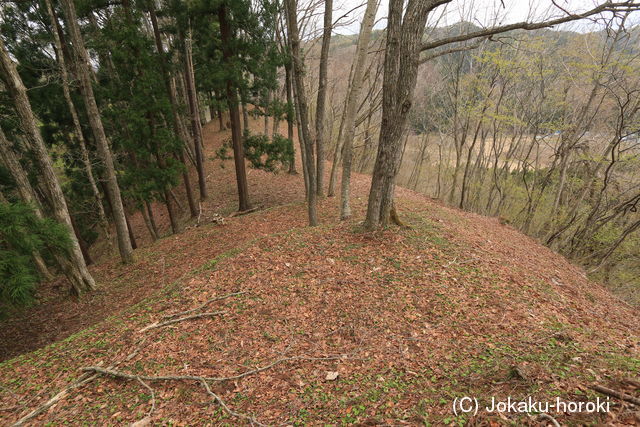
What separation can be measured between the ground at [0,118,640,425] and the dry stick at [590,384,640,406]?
60 mm

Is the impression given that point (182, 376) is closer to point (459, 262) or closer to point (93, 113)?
point (459, 262)

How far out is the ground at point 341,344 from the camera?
9.60ft

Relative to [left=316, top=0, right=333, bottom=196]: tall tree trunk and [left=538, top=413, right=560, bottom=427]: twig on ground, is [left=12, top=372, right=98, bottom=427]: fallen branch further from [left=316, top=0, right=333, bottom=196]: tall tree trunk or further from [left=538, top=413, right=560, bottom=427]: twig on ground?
[left=316, top=0, right=333, bottom=196]: tall tree trunk

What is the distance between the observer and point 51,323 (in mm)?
6836

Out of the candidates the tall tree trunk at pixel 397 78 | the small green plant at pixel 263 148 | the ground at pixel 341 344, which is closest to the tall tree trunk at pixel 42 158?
the ground at pixel 341 344

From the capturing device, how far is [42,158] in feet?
20.1

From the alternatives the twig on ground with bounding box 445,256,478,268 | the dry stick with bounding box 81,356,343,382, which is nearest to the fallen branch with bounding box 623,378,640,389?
the dry stick with bounding box 81,356,343,382

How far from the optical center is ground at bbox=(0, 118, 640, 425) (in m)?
2.93

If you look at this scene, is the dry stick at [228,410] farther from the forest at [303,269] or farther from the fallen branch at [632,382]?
the fallen branch at [632,382]

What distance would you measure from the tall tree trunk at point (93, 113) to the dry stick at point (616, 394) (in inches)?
414

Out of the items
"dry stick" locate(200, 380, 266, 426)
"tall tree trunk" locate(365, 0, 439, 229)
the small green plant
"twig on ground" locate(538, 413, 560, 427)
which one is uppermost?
"tall tree trunk" locate(365, 0, 439, 229)

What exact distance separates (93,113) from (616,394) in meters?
10.9

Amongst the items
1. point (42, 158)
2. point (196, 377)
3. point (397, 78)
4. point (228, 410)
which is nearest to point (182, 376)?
point (196, 377)

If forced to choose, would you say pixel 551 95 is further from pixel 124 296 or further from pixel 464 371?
pixel 124 296
